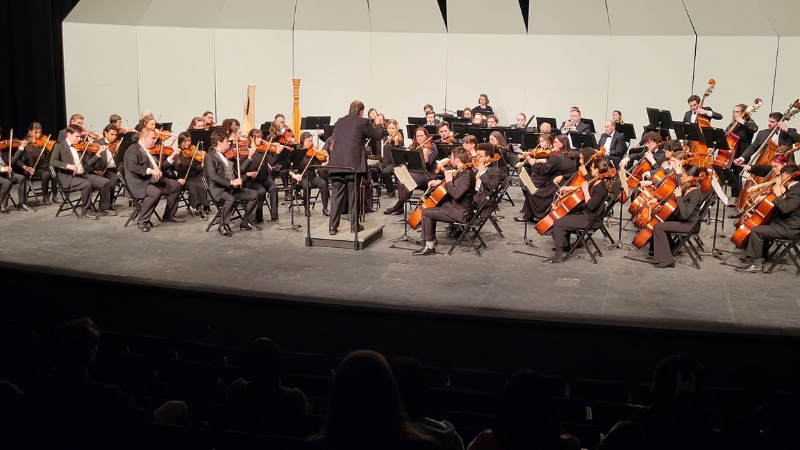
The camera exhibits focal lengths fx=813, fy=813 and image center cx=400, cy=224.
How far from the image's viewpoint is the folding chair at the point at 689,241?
903 centimetres

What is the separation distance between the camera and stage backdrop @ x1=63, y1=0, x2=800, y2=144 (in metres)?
16.6

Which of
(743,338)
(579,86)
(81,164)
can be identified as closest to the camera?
(743,338)

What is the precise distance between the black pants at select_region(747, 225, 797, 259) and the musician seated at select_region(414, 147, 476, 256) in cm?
318

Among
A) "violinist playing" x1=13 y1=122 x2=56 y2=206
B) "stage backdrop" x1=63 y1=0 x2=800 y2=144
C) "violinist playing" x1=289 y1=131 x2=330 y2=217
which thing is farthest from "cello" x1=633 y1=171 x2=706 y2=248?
"violinist playing" x1=13 y1=122 x2=56 y2=206

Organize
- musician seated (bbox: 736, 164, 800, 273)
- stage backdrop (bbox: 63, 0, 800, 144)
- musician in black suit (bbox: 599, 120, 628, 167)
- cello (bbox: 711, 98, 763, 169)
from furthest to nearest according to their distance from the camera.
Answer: stage backdrop (bbox: 63, 0, 800, 144) < musician in black suit (bbox: 599, 120, 628, 167) < cello (bbox: 711, 98, 763, 169) < musician seated (bbox: 736, 164, 800, 273)

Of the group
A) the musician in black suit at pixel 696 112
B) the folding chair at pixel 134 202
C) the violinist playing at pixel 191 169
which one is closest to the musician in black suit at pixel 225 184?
the violinist playing at pixel 191 169

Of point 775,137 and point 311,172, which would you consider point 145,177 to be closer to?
A: point 311,172

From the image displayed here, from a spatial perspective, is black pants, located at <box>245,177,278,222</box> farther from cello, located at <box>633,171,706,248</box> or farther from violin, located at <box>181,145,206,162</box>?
cello, located at <box>633,171,706,248</box>

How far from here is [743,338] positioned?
4375mm

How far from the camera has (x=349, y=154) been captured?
1015 centimetres

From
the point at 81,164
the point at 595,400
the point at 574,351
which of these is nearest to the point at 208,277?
the point at 81,164

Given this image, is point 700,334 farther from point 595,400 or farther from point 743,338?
point 595,400

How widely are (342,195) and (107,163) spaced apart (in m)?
4.10

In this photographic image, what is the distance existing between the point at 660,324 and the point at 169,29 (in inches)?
601
